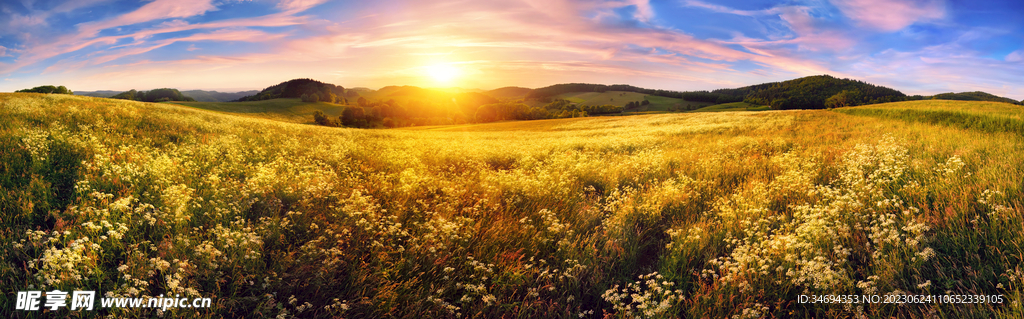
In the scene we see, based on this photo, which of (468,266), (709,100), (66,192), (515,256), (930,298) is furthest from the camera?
(709,100)

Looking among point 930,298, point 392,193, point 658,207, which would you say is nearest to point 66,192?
point 392,193

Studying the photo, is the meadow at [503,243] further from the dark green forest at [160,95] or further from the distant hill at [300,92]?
the distant hill at [300,92]

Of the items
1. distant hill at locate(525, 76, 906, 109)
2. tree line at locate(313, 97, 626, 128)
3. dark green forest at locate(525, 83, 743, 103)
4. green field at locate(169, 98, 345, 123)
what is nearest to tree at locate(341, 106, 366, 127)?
tree line at locate(313, 97, 626, 128)

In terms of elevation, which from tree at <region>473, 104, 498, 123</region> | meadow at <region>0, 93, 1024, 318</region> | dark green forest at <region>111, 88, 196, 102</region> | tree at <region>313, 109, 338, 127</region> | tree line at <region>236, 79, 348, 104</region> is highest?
tree line at <region>236, 79, 348, 104</region>

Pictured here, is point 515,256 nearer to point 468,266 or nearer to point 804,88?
point 468,266

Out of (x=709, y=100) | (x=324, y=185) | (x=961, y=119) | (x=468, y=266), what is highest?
(x=709, y=100)

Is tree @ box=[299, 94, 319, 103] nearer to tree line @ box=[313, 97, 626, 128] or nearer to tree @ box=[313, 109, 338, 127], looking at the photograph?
tree line @ box=[313, 97, 626, 128]

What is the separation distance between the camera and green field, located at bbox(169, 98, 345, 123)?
73669 mm

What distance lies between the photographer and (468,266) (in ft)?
13.1

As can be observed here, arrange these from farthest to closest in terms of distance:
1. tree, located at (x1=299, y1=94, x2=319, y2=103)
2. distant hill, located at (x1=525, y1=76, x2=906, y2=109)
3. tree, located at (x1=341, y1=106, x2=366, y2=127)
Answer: tree, located at (x1=299, y1=94, x2=319, y2=103)
distant hill, located at (x1=525, y1=76, x2=906, y2=109)
tree, located at (x1=341, y1=106, x2=366, y2=127)

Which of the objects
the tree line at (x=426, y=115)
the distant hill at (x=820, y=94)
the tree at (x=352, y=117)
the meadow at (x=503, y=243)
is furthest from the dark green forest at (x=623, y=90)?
the meadow at (x=503, y=243)

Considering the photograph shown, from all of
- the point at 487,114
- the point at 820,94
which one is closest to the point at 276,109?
the point at 487,114

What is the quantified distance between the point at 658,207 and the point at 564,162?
177 inches

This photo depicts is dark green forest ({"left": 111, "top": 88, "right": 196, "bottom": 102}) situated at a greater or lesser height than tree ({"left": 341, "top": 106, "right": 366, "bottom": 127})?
greater
